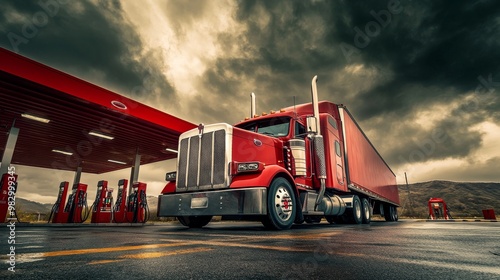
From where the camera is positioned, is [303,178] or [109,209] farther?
[109,209]

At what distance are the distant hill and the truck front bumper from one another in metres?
65.9

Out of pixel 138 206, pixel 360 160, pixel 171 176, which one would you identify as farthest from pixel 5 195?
pixel 360 160

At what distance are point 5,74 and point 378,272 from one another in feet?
33.8

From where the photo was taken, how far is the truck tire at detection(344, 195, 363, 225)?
8.84m

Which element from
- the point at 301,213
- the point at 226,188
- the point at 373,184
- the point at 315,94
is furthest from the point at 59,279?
the point at 373,184

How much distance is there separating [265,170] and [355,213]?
5.50m

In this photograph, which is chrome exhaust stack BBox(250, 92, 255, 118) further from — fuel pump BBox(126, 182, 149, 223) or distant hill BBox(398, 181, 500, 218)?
distant hill BBox(398, 181, 500, 218)

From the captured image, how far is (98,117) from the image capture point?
35.6 ft

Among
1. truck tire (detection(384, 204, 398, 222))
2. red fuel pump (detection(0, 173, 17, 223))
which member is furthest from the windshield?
truck tire (detection(384, 204, 398, 222))

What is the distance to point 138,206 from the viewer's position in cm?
1221


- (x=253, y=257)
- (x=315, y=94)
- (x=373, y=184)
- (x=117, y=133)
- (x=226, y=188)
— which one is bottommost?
(x=253, y=257)

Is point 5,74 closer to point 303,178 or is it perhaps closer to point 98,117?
point 98,117

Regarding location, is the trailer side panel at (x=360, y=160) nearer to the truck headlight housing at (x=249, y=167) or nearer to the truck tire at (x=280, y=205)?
the truck tire at (x=280, y=205)

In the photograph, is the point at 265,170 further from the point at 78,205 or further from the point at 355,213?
the point at 78,205
